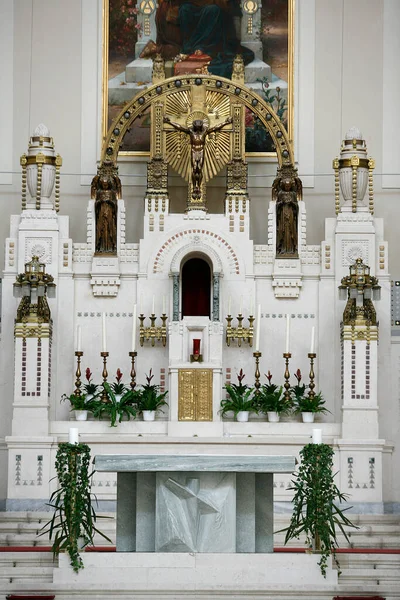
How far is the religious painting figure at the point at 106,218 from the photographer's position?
25781 mm

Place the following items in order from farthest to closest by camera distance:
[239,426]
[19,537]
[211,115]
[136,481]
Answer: [211,115] → [239,426] → [19,537] → [136,481]

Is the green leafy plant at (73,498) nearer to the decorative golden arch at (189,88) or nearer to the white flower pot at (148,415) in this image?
the white flower pot at (148,415)

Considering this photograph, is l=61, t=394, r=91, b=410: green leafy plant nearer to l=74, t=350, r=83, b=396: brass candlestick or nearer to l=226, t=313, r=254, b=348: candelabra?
l=74, t=350, r=83, b=396: brass candlestick

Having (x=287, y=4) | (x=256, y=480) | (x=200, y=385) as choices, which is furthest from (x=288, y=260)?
(x=256, y=480)

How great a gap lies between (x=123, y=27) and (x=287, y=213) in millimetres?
5038

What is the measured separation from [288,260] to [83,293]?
10.8 feet

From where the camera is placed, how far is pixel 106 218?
25.8 m

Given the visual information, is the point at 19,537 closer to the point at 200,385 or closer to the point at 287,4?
the point at 200,385

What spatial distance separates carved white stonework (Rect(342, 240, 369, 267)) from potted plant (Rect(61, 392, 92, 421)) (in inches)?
184

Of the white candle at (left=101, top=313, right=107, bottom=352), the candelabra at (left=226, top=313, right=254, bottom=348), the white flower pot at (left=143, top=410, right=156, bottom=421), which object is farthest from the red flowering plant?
the white flower pot at (left=143, top=410, right=156, bottom=421)

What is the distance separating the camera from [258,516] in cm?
1920

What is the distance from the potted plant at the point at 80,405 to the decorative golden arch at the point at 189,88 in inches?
163

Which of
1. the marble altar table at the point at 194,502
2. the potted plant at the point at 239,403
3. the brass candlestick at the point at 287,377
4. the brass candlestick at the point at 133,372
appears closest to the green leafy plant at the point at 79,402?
the brass candlestick at the point at 133,372

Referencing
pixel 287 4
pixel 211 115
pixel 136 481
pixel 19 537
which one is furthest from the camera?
pixel 287 4
